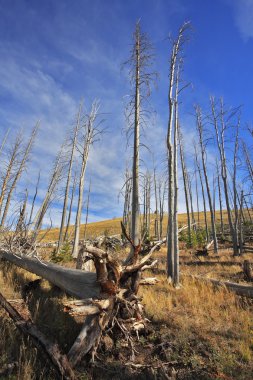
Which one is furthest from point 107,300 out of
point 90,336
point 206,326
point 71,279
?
point 206,326

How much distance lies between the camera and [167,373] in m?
3.85

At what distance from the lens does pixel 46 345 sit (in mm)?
3922

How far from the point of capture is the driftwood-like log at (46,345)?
3.53 m

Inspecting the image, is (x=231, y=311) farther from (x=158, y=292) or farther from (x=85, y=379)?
(x=85, y=379)

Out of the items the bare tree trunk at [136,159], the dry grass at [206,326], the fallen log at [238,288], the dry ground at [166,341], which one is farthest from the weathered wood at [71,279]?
the fallen log at [238,288]

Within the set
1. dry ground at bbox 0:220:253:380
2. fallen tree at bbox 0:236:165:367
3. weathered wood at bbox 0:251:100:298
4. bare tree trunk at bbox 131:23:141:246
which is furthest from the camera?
bare tree trunk at bbox 131:23:141:246

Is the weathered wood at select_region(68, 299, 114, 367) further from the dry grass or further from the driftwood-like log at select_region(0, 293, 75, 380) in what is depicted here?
the dry grass

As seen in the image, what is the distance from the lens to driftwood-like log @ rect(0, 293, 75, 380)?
353 centimetres

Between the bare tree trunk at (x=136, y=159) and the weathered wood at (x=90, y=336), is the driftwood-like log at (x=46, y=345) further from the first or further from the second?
the bare tree trunk at (x=136, y=159)

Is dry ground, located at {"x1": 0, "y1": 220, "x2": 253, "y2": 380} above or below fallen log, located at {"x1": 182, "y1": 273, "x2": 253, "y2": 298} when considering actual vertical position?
below

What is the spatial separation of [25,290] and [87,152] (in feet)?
44.6

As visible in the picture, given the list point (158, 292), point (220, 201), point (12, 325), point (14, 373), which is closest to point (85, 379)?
point (14, 373)

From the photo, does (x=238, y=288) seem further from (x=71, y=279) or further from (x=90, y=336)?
(x=90, y=336)

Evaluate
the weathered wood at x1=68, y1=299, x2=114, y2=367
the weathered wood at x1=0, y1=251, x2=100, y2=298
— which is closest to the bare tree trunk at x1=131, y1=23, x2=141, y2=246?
the weathered wood at x1=0, y1=251, x2=100, y2=298
